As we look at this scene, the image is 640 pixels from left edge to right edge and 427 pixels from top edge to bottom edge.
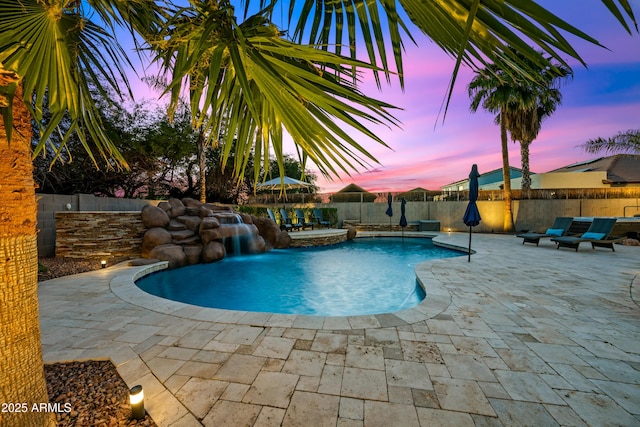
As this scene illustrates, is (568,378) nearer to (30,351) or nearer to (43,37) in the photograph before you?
(30,351)

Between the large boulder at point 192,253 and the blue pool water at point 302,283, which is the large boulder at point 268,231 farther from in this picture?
the large boulder at point 192,253

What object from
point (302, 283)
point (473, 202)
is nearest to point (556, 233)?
point (473, 202)

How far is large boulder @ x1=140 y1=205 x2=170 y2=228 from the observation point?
8.66 metres

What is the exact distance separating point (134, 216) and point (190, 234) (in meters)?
1.84

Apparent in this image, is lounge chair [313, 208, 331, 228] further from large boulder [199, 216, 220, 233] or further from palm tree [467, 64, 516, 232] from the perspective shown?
palm tree [467, 64, 516, 232]

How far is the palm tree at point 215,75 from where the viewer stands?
1.18 metres

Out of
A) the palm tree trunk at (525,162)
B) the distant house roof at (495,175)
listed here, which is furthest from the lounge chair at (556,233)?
the distant house roof at (495,175)

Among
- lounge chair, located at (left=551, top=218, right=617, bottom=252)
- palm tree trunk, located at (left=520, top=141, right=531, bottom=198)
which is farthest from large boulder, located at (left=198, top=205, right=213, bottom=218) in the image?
palm tree trunk, located at (left=520, top=141, right=531, bottom=198)

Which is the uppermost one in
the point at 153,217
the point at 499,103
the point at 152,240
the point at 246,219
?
the point at 499,103

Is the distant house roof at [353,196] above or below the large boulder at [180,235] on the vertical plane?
above

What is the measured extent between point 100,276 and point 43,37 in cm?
594

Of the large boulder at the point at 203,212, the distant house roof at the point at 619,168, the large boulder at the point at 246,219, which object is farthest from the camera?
the distant house roof at the point at 619,168

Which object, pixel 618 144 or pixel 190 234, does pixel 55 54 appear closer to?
pixel 190 234

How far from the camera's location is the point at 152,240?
8.23 metres
